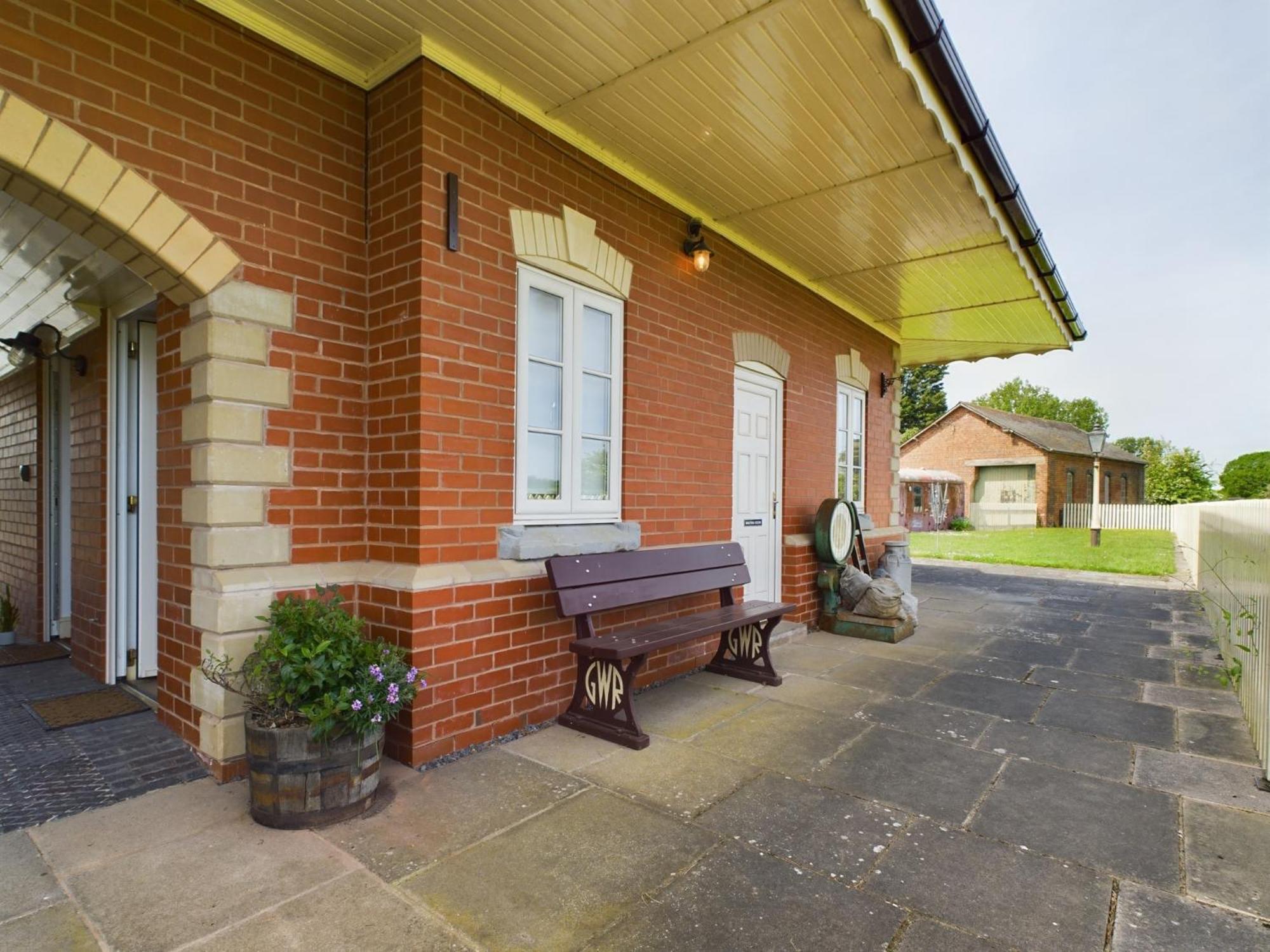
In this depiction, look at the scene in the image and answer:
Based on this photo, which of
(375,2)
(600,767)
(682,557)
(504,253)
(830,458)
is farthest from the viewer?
(830,458)

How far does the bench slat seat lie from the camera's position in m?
3.67

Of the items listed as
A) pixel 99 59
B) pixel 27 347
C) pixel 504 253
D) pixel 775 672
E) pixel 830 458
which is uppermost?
pixel 99 59

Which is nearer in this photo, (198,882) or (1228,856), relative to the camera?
(198,882)

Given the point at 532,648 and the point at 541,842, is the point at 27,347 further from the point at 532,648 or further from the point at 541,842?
the point at 541,842

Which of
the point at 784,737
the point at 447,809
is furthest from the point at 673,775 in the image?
the point at 447,809

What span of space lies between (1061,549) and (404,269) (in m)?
18.7

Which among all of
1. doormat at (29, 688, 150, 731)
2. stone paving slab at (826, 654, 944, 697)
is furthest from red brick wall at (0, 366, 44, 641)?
stone paving slab at (826, 654, 944, 697)

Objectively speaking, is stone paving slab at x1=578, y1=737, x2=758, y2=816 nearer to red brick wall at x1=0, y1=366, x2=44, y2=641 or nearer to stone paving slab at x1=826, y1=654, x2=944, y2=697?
stone paving slab at x1=826, y1=654, x2=944, y2=697

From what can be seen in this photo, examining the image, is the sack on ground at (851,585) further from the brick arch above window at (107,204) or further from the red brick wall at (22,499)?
the red brick wall at (22,499)

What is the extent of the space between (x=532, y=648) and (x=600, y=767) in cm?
82

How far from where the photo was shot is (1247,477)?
34.9 meters

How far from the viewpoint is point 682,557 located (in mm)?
4734

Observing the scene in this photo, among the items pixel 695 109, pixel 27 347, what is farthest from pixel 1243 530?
pixel 27 347

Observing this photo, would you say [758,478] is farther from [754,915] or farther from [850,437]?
[754,915]
